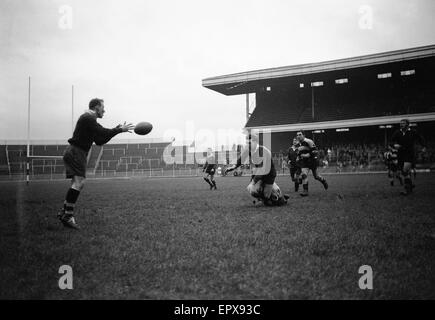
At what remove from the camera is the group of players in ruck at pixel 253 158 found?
5926 millimetres

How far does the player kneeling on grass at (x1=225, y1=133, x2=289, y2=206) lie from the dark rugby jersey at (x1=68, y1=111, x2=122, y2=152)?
3331 mm

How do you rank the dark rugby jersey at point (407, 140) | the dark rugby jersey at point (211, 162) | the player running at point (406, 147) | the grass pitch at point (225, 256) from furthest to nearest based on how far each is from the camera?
the dark rugby jersey at point (211, 162)
the dark rugby jersey at point (407, 140)
the player running at point (406, 147)
the grass pitch at point (225, 256)

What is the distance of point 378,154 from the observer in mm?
30125

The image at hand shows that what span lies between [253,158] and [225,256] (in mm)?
4894

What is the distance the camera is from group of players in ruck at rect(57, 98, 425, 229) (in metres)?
5.93

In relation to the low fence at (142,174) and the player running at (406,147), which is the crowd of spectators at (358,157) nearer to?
the low fence at (142,174)

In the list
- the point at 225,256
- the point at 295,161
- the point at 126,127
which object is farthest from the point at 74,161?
the point at 295,161

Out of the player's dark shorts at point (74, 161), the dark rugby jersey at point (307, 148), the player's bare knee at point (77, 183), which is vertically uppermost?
the dark rugby jersey at point (307, 148)

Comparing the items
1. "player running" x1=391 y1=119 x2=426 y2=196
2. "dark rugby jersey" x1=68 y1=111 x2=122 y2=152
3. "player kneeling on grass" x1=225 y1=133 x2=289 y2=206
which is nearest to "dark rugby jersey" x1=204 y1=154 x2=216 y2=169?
"player kneeling on grass" x1=225 y1=133 x2=289 y2=206

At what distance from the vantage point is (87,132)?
19.7ft

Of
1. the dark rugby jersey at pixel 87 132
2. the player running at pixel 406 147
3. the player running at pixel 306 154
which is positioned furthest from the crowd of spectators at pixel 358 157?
the dark rugby jersey at pixel 87 132

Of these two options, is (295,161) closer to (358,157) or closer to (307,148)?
(307,148)
